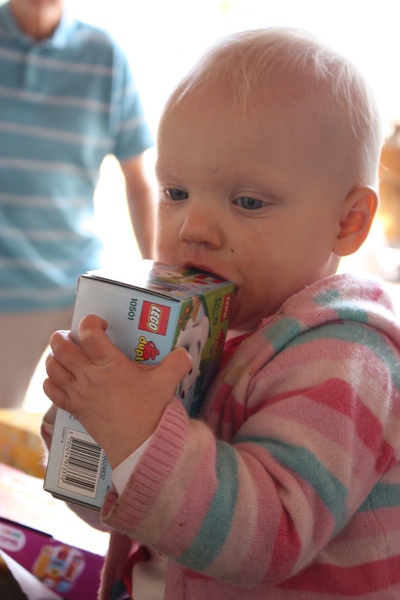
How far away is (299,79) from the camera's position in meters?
0.71

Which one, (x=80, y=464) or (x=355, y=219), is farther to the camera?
(x=355, y=219)

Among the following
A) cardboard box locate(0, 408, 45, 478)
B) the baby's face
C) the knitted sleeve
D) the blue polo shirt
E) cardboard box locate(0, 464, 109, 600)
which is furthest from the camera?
the blue polo shirt

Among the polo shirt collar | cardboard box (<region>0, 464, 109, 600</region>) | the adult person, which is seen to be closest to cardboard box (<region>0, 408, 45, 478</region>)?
cardboard box (<region>0, 464, 109, 600</region>)

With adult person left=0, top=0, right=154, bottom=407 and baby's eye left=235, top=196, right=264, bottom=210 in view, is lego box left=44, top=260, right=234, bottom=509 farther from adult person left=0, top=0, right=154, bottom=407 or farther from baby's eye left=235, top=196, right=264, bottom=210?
adult person left=0, top=0, right=154, bottom=407

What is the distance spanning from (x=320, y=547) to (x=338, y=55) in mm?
490

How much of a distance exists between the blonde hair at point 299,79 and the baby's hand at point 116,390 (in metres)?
0.28

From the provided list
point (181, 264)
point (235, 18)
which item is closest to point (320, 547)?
point (181, 264)

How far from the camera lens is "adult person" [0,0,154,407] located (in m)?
1.42

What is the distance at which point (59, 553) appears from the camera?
0.88m

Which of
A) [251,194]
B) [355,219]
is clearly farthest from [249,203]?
[355,219]

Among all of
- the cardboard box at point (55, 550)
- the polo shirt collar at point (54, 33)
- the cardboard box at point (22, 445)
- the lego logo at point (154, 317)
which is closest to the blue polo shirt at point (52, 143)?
the polo shirt collar at point (54, 33)

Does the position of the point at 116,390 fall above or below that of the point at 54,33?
below

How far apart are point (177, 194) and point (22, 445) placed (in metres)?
0.60

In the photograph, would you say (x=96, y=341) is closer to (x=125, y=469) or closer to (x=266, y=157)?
(x=125, y=469)
